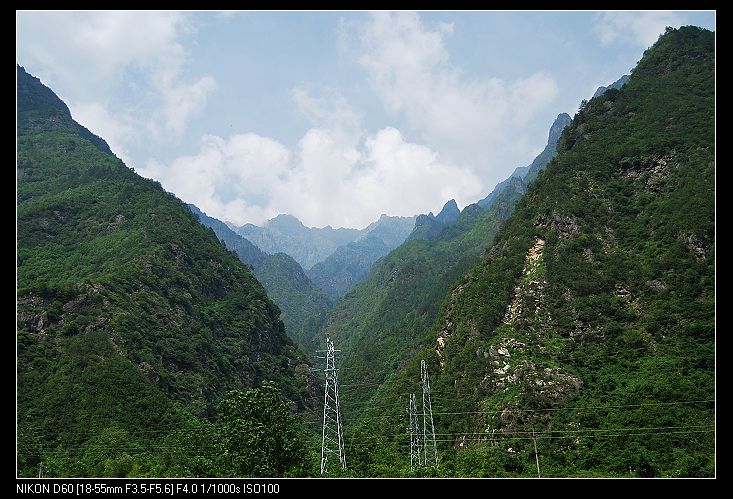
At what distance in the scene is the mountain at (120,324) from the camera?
4069cm

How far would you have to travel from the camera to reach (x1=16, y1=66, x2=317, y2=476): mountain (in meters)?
40.7

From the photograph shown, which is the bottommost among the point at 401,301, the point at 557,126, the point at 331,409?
the point at 331,409

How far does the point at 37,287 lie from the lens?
168 feet

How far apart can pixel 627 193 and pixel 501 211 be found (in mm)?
80694

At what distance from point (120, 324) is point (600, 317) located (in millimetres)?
45859

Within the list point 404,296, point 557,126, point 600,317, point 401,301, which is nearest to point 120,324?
point 600,317

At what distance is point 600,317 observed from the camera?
1885 inches

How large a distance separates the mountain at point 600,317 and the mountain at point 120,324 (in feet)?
70.3

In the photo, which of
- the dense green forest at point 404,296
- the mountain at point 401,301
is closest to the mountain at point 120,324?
the mountain at point 401,301

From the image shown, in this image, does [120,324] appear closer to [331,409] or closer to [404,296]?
[331,409]

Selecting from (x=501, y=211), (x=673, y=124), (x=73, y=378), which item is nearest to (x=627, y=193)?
(x=673, y=124)

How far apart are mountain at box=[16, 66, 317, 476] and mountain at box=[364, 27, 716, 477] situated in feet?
70.3

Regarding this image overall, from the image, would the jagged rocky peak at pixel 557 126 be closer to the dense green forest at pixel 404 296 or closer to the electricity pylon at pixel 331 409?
the dense green forest at pixel 404 296
